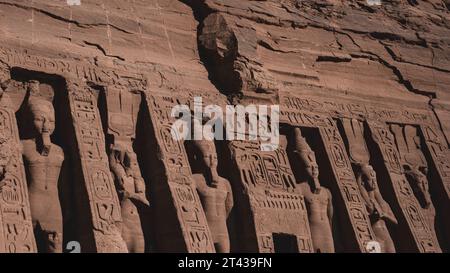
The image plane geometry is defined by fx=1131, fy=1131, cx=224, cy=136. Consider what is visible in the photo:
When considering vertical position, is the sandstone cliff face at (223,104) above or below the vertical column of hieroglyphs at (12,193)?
above

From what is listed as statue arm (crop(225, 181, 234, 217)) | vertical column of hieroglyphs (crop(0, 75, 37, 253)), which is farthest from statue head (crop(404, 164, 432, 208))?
vertical column of hieroglyphs (crop(0, 75, 37, 253))

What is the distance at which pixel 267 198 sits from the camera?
13750mm

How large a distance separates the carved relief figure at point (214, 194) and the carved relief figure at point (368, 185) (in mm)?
2166

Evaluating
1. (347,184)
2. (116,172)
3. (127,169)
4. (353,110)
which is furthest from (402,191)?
(116,172)

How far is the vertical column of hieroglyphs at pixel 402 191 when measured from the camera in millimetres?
14883

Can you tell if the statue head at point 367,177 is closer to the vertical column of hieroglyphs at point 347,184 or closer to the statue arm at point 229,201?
the vertical column of hieroglyphs at point 347,184

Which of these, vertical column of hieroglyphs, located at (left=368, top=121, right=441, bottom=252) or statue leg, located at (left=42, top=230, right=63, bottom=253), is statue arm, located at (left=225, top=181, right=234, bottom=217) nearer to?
statue leg, located at (left=42, top=230, right=63, bottom=253)

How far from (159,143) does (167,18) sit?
209cm

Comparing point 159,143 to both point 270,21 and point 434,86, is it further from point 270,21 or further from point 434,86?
point 434,86

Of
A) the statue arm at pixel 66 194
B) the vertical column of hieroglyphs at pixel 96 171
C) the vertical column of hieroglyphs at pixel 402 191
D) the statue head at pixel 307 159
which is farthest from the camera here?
the vertical column of hieroglyphs at pixel 402 191

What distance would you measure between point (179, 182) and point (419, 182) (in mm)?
4054

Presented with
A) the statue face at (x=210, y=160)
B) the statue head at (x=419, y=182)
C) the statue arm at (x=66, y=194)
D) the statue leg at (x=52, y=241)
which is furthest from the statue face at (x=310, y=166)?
the statue leg at (x=52, y=241)

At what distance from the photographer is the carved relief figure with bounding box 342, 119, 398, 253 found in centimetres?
1477

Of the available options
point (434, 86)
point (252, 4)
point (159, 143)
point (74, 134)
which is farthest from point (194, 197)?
point (434, 86)
